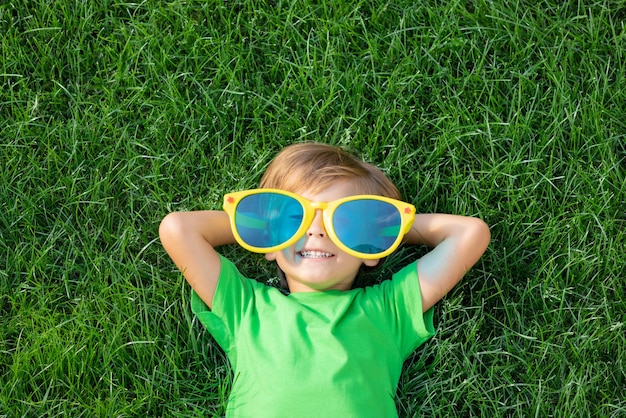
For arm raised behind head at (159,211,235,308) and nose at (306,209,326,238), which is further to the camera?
arm raised behind head at (159,211,235,308)

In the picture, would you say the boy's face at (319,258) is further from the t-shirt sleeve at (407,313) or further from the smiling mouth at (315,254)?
the t-shirt sleeve at (407,313)

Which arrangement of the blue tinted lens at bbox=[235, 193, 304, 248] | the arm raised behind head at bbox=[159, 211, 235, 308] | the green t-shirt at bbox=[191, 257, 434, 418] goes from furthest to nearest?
the arm raised behind head at bbox=[159, 211, 235, 308]
the blue tinted lens at bbox=[235, 193, 304, 248]
the green t-shirt at bbox=[191, 257, 434, 418]

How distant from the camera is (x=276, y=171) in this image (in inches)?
144

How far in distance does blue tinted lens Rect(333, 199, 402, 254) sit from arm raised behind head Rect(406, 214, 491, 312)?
0.21m

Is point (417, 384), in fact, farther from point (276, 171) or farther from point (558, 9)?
point (558, 9)

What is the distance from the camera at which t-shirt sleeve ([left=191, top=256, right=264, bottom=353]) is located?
3531 mm

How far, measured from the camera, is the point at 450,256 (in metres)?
3.56

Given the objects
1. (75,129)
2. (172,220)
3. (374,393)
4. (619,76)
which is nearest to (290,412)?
(374,393)

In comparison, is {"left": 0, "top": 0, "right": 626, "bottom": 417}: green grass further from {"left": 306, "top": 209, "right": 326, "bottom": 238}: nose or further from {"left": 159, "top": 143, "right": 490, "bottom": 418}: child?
{"left": 306, "top": 209, "right": 326, "bottom": 238}: nose

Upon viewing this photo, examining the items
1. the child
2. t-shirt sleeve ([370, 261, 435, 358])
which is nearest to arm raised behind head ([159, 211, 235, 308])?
the child

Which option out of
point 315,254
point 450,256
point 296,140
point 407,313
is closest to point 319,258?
point 315,254

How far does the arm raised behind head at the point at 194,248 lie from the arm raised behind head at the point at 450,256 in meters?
0.76

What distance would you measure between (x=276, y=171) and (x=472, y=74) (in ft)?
3.12

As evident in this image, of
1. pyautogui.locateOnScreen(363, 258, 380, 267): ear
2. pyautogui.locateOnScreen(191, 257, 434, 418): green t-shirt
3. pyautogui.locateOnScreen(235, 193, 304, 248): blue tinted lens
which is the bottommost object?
pyautogui.locateOnScreen(191, 257, 434, 418): green t-shirt
